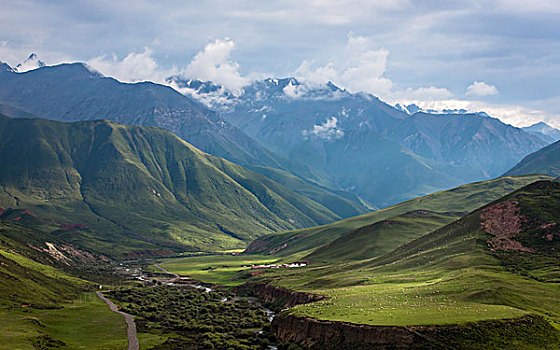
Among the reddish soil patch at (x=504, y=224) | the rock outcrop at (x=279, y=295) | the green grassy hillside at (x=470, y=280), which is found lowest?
the rock outcrop at (x=279, y=295)

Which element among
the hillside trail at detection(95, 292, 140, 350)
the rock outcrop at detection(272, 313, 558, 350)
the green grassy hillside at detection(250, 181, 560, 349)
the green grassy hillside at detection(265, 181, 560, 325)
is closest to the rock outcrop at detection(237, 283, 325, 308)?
the green grassy hillside at detection(250, 181, 560, 349)

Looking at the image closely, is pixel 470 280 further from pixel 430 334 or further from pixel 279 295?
pixel 279 295

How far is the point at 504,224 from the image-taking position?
147 m

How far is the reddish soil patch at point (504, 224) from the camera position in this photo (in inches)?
5404

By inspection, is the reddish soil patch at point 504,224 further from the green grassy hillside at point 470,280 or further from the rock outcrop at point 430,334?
the rock outcrop at point 430,334

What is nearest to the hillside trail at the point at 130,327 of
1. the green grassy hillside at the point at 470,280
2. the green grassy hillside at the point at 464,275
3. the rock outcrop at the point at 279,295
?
the green grassy hillside at the point at 470,280

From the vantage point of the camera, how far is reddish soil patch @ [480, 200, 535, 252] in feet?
450

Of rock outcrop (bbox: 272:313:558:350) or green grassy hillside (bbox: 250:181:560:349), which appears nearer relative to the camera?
rock outcrop (bbox: 272:313:558:350)

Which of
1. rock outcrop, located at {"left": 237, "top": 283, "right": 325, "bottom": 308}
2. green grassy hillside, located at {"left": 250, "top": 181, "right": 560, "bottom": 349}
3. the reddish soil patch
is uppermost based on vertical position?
the reddish soil patch

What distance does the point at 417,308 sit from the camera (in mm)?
93938

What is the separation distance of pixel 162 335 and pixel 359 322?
5557 centimetres

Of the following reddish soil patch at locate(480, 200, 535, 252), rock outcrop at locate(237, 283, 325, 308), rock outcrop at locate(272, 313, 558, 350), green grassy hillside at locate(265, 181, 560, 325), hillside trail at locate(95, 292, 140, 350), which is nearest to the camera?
rock outcrop at locate(272, 313, 558, 350)

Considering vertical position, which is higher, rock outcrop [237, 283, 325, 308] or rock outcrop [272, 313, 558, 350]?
rock outcrop [272, 313, 558, 350]

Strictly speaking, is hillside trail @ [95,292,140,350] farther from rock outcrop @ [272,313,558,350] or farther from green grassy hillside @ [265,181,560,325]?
rock outcrop @ [272,313,558,350]
